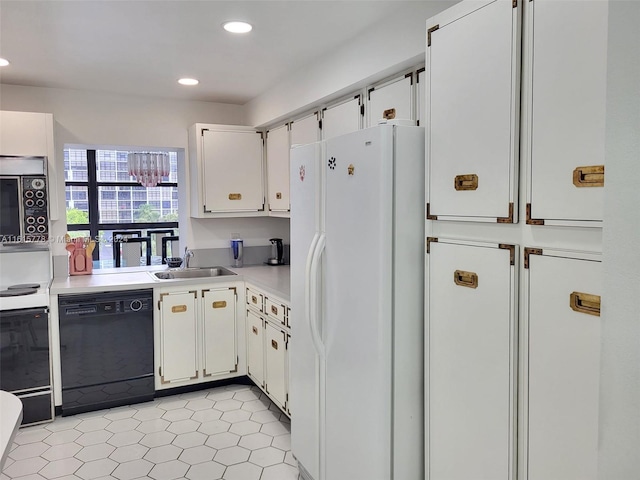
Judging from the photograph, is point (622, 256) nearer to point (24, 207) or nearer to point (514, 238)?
point (514, 238)

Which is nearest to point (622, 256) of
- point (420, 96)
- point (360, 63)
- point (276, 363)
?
point (420, 96)

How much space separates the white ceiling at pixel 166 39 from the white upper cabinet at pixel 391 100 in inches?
13.0

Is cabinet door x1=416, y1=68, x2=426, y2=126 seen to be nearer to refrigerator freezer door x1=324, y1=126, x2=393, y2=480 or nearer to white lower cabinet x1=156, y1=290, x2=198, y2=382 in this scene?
refrigerator freezer door x1=324, y1=126, x2=393, y2=480

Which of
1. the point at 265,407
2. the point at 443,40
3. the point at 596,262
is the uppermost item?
the point at 443,40

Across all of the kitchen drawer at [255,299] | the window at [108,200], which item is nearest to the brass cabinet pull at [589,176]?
the kitchen drawer at [255,299]

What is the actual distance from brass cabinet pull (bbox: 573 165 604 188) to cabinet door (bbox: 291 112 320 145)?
2.29 m

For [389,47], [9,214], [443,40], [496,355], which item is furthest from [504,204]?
[9,214]

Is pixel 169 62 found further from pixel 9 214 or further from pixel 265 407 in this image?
pixel 265 407

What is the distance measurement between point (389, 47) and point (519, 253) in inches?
56.6

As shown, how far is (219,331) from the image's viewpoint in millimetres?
3984

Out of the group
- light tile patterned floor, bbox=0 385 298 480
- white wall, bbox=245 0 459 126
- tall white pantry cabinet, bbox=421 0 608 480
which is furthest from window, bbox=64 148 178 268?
tall white pantry cabinet, bbox=421 0 608 480

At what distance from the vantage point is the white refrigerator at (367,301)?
1.92 metres

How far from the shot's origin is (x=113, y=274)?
13.5 ft

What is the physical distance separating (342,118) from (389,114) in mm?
546
